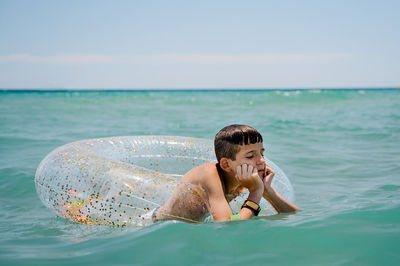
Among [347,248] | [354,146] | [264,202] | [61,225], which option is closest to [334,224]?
[347,248]

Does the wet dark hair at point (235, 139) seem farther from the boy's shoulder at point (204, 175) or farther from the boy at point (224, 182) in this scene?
the boy's shoulder at point (204, 175)

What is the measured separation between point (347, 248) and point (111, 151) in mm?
2483

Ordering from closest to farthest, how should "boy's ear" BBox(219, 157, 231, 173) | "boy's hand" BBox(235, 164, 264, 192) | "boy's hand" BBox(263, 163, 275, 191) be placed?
"boy's hand" BBox(235, 164, 264, 192)
"boy's ear" BBox(219, 157, 231, 173)
"boy's hand" BBox(263, 163, 275, 191)

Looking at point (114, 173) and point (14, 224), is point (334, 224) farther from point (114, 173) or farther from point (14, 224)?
point (14, 224)

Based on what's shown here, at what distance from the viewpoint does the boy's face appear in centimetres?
273

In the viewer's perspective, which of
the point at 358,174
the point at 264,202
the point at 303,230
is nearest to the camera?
the point at 303,230

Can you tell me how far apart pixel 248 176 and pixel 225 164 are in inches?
8.1

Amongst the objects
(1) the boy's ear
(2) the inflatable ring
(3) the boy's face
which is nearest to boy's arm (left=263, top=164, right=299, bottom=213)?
(2) the inflatable ring

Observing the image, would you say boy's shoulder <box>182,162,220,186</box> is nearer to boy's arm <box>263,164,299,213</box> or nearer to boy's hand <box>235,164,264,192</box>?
boy's hand <box>235,164,264,192</box>

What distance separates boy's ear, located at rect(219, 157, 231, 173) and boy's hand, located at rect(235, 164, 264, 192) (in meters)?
0.10

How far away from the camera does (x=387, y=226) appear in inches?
103

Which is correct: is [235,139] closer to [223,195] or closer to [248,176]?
[248,176]

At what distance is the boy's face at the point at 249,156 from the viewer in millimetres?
2727

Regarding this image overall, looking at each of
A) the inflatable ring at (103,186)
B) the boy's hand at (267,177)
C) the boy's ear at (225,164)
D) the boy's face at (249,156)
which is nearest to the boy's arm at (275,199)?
the boy's hand at (267,177)
